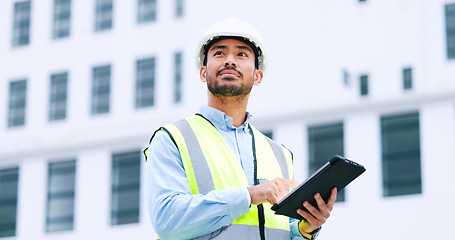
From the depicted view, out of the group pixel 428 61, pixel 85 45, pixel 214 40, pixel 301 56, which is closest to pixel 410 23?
pixel 428 61

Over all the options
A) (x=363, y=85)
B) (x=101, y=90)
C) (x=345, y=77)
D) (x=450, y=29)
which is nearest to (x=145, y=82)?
(x=101, y=90)

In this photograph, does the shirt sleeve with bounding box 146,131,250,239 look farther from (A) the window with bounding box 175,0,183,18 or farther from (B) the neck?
(A) the window with bounding box 175,0,183,18

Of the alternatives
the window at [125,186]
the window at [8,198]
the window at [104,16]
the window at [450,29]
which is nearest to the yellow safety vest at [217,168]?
the window at [450,29]

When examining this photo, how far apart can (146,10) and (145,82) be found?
2.56 m

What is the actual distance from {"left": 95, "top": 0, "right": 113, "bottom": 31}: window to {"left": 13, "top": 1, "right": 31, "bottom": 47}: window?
2937mm

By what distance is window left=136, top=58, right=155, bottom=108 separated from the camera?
27.9m

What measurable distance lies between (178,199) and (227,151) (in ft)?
1.41

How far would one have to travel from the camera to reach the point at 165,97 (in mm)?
27609

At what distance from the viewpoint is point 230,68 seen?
387cm

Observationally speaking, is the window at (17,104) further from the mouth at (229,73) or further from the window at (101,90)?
the mouth at (229,73)

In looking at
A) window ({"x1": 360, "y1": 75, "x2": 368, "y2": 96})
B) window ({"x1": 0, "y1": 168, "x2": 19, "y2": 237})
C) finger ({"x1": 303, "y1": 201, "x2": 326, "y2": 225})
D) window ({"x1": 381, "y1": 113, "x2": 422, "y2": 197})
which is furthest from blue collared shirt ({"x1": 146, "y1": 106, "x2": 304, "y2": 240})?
window ({"x1": 0, "y1": 168, "x2": 19, "y2": 237})

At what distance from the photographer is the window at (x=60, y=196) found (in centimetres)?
2945

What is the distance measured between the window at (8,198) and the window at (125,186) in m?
4.08

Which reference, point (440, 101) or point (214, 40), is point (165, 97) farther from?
point (214, 40)
